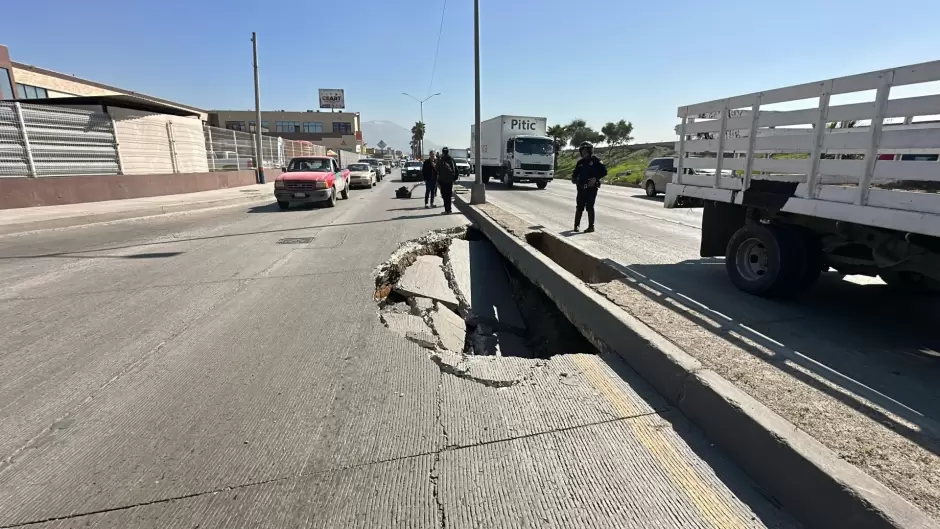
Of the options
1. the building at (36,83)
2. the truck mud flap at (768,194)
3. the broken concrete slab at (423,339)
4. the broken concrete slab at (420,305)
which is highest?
the building at (36,83)

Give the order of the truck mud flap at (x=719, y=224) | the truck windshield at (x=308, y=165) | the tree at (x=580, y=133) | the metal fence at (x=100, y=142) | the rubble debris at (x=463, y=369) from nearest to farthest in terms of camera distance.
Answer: the rubble debris at (x=463, y=369) < the truck mud flap at (x=719, y=224) < the metal fence at (x=100, y=142) < the truck windshield at (x=308, y=165) < the tree at (x=580, y=133)

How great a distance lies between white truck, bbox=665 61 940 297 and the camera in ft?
12.0

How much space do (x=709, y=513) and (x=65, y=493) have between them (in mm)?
3116

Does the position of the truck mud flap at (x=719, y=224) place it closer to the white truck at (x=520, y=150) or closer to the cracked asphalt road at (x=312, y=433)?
the cracked asphalt road at (x=312, y=433)

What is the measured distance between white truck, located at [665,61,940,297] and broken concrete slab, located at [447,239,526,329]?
2996 mm

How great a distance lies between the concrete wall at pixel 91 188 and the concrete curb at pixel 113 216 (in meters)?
2.53

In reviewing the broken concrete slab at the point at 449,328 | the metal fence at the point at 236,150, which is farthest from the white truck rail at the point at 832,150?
the metal fence at the point at 236,150

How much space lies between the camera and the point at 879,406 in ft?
9.37

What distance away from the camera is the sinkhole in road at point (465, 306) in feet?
16.5

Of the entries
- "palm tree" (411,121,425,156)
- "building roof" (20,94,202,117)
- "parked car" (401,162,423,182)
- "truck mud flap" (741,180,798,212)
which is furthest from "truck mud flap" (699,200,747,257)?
"palm tree" (411,121,425,156)

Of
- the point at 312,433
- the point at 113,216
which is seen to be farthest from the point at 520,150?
the point at 312,433

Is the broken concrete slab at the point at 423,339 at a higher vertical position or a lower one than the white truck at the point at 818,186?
lower

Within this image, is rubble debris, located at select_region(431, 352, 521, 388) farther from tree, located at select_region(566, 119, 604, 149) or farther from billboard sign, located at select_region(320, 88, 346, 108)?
billboard sign, located at select_region(320, 88, 346, 108)

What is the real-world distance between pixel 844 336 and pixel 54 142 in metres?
19.2
